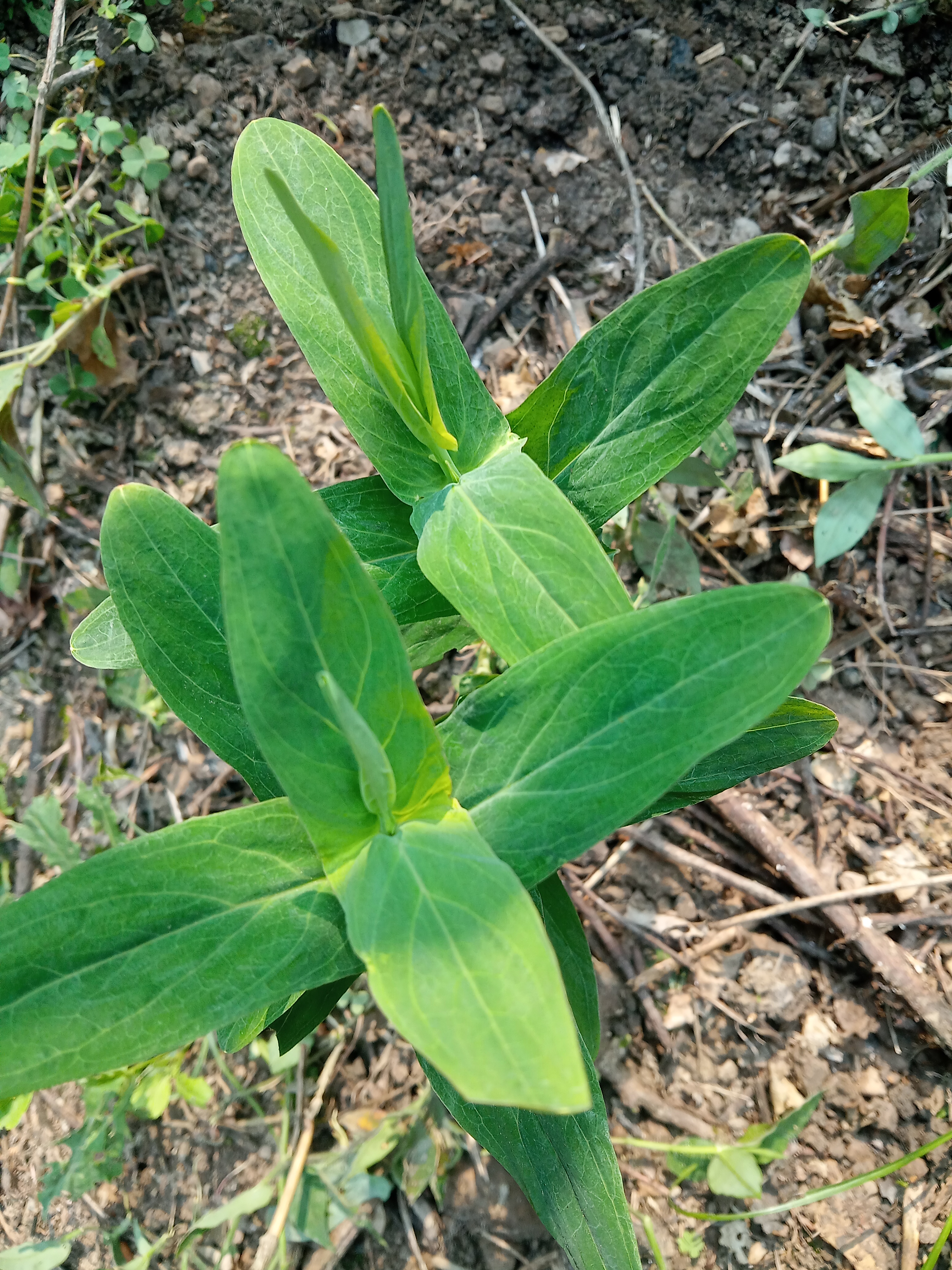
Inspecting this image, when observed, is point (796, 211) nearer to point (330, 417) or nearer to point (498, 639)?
point (330, 417)

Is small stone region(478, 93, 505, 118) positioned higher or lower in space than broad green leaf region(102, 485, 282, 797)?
higher

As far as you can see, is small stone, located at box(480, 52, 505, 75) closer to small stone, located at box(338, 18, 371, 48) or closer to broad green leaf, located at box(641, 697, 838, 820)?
small stone, located at box(338, 18, 371, 48)

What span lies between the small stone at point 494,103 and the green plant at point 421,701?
4.18 ft

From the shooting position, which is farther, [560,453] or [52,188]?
[52,188]

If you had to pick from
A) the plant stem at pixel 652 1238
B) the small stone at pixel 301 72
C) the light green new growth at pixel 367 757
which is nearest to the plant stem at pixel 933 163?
the light green new growth at pixel 367 757

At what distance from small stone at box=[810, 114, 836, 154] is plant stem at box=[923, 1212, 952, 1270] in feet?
9.23

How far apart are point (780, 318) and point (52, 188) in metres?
2.24

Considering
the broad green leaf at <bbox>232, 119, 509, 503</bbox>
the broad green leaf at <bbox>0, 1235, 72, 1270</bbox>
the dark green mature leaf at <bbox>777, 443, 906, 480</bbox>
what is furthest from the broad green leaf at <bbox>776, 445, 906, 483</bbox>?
the broad green leaf at <bbox>0, 1235, 72, 1270</bbox>

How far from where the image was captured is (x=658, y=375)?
1397 mm

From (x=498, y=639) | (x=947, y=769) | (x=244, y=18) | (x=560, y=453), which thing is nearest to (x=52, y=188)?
(x=244, y=18)

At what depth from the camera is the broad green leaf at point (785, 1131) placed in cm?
195

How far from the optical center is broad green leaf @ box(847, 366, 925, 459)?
2012 millimetres

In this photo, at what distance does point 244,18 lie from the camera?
244 centimetres

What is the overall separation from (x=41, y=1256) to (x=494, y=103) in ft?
12.8
